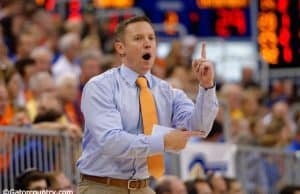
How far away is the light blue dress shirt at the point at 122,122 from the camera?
674 cm

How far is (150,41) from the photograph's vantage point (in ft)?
23.4

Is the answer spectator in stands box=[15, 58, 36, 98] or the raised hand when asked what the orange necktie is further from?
spectator in stands box=[15, 58, 36, 98]

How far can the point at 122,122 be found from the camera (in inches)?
277

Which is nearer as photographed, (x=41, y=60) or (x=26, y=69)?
(x=26, y=69)

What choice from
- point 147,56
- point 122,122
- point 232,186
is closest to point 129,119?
point 122,122

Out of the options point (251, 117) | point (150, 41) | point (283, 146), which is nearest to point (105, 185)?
point (150, 41)

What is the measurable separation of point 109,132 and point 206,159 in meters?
4.96

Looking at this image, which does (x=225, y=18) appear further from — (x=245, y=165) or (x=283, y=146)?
A: (x=245, y=165)

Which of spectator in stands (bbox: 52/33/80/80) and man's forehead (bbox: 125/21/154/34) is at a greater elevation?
man's forehead (bbox: 125/21/154/34)

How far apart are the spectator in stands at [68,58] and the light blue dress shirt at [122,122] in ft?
21.5

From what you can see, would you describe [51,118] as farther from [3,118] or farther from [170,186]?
[170,186]

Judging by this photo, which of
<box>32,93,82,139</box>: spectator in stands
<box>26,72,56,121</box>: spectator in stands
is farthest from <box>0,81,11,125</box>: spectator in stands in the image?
<box>26,72,56,121</box>: spectator in stands

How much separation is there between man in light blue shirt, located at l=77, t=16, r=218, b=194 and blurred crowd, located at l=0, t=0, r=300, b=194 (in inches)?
102

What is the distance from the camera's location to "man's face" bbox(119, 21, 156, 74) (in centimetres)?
711
